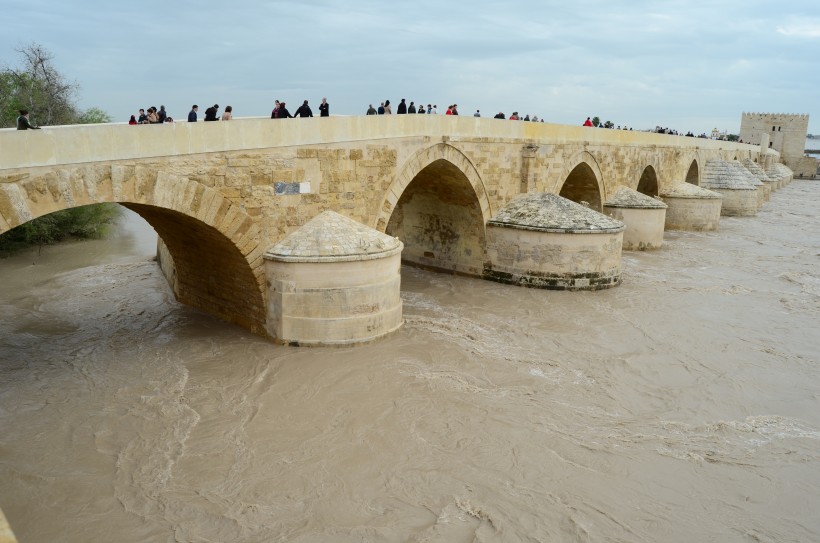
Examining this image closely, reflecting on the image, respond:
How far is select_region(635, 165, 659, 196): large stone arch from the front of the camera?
71.1ft

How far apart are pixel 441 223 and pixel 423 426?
7.71m

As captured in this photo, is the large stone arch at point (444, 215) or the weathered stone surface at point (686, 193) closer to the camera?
the large stone arch at point (444, 215)

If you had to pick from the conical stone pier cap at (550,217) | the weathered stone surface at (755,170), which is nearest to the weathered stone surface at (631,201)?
the conical stone pier cap at (550,217)

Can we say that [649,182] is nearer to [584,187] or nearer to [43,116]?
[584,187]

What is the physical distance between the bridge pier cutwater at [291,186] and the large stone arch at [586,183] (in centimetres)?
13

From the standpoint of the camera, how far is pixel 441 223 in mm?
13773

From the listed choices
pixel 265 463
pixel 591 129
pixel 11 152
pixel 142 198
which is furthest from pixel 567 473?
pixel 591 129

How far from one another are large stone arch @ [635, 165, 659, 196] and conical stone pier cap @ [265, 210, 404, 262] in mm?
15503

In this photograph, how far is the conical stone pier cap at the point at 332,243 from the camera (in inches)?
324

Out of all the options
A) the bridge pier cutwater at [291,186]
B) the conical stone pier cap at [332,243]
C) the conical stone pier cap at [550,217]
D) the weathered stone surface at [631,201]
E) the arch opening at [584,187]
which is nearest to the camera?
the bridge pier cutwater at [291,186]

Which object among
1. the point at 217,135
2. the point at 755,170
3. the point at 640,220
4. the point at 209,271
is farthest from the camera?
the point at 755,170

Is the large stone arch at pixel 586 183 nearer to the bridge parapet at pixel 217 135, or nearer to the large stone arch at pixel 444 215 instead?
the bridge parapet at pixel 217 135

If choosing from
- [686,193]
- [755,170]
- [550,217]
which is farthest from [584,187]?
[755,170]

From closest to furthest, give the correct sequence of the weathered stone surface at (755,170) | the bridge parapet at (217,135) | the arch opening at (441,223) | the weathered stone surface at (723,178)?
the bridge parapet at (217,135) → the arch opening at (441,223) → the weathered stone surface at (723,178) → the weathered stone surface at (755,170)
